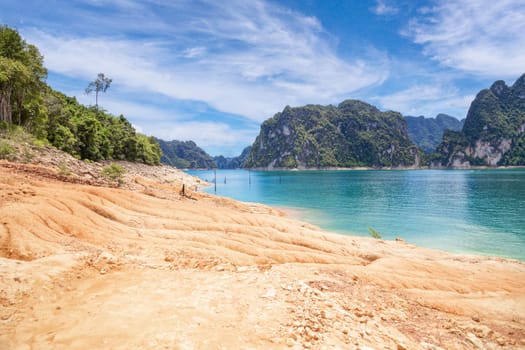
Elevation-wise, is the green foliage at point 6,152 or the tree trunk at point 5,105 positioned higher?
the tree trunk at point 5,105

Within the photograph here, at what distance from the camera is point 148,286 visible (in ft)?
20.8

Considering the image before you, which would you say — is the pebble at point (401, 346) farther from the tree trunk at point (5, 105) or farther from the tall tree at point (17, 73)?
the tree trunk at point (5, 105)

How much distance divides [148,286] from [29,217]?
17.5 feet

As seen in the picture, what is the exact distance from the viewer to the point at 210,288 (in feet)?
21.2

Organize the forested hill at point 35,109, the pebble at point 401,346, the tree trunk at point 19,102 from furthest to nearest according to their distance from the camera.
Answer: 1. the tree trunk at point 19,102
2. the forested hill at point 35,109
3. the pebble at point 401,346

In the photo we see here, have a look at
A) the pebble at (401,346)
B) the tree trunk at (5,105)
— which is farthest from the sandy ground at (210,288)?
the tree trunk at (5,105)

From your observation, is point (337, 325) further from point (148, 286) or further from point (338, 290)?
point (148, 286)

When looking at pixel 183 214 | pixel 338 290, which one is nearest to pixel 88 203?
pixel 183 214

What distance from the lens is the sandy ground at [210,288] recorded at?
4629 mm

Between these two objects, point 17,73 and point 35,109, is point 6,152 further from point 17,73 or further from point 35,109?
point 35,109

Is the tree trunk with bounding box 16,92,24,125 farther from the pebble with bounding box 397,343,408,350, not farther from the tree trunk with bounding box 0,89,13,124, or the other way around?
the pebble with bounding box 397,343,408,350

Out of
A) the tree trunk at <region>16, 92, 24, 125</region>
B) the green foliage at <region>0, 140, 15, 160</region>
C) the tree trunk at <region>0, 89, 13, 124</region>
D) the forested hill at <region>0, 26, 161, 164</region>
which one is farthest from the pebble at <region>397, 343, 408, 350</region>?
the tree trunk at <region>16, 92, 24, 125</region>

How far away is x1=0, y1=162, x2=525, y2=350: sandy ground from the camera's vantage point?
4629 mm

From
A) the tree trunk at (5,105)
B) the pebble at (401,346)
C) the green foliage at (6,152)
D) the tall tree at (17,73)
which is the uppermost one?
the tall tree at (17,73)
